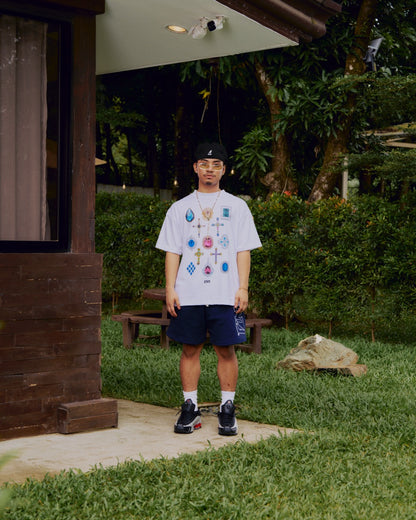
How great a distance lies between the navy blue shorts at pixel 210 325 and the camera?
497 centimetres

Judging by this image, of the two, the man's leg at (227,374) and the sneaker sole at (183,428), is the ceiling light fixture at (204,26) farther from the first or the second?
the sneaker sole at (183,428)

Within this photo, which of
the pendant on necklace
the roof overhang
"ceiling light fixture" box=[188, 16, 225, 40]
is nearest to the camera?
the pendant on necklace

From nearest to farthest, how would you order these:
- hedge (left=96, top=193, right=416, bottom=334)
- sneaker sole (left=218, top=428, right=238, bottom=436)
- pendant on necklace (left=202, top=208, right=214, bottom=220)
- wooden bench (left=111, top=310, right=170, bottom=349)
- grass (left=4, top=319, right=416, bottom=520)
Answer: grass (left=4, top=319, right=416, bottom=520) < sneaker sole (left=218, top=428, right=238, bottom=436) < pendant on necklace (left=202, top=208, right=214, bottom=220) < wooden bench (left=111, top=310, right=170, bottom=349) < hedge (left=96, top=193, right=416, bottom=334)

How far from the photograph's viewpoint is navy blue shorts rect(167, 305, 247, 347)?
4.97 metres

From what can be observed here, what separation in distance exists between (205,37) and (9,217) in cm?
224

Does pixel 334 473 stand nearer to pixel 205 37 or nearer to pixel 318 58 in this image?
pixel 205 37

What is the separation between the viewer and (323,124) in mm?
12211

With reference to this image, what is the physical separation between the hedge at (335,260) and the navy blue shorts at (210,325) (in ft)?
16.8

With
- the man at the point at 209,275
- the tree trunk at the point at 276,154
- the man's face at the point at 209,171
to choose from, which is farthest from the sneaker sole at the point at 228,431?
the tree trunk at the point at 276,154

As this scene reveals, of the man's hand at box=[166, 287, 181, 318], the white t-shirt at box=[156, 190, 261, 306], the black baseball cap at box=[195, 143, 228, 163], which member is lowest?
the man's hand at box=[166, 287, 181, 318]

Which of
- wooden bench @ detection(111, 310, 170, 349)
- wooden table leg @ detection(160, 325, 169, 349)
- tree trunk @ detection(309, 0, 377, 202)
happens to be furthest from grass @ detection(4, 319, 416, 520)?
tree trunk @ detection(309, 0, 377, 202)

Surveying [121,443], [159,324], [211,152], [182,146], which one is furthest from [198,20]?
[182,146]

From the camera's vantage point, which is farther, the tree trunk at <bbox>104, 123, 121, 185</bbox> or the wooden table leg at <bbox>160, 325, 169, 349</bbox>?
the tree trunk at <bbox>104, 123, 121, 185</bbox>

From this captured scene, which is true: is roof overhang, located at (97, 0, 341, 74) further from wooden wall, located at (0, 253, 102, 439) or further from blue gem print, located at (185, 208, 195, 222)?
wooden wall, located at (0, 253, 102, 439)
